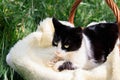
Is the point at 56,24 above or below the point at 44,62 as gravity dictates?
above

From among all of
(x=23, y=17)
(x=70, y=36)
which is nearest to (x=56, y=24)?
(x=70, y=36)

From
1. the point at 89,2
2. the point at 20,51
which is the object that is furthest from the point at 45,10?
the point at 20,51

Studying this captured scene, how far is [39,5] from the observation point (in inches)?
55.1

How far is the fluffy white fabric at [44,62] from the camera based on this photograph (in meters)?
1.01

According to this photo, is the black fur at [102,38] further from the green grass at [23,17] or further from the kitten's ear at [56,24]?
the green grass at [23,17]

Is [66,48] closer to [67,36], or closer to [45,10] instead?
[67,36]

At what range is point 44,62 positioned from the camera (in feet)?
3.48

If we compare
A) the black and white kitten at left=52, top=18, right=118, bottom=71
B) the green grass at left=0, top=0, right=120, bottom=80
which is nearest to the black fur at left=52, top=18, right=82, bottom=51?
the black and white kitten at left=52, top=18, right=118, bottom=71

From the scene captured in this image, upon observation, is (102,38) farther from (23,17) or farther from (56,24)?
(23,17)

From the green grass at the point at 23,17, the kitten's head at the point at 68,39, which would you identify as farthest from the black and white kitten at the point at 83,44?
the green grass at the point at 23,17

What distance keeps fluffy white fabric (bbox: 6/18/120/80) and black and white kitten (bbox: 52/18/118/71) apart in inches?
1.1

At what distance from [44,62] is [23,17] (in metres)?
0.32

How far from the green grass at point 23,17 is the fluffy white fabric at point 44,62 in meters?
0.19

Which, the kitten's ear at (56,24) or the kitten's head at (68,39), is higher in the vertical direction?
the kitten's ear at (56,24)
